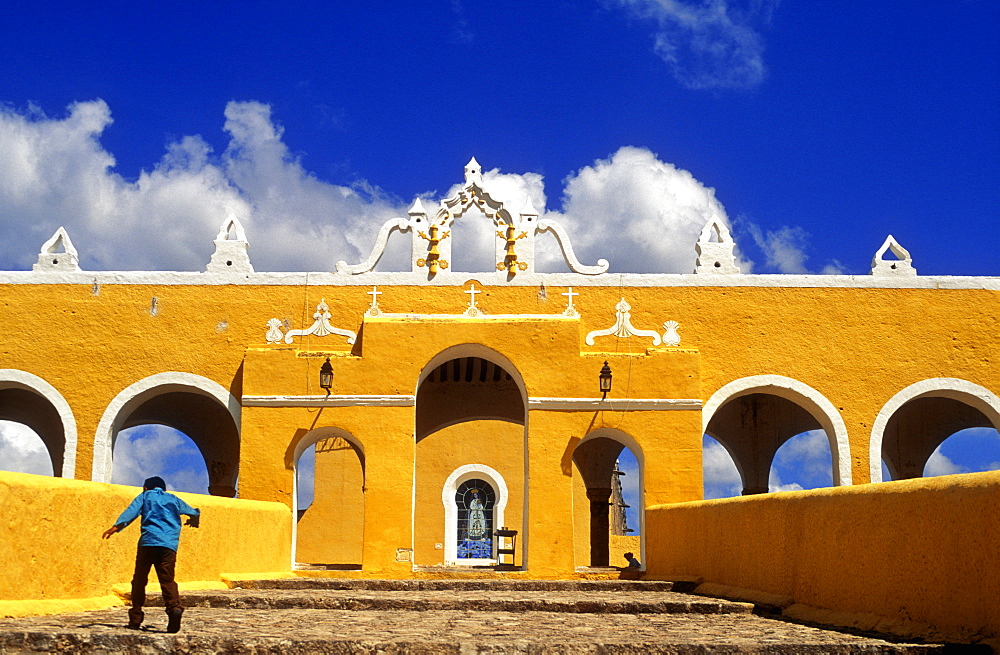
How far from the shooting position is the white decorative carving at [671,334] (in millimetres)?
13461

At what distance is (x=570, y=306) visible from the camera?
1323 cm

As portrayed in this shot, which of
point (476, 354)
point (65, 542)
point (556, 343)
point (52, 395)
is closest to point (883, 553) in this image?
point (65, 542)

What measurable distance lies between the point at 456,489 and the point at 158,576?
13305 millimetres

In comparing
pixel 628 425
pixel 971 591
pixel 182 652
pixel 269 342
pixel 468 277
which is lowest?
pixel 182 652

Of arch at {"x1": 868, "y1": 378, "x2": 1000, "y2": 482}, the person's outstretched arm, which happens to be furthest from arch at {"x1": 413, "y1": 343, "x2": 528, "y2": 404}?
the person's outstretched arm

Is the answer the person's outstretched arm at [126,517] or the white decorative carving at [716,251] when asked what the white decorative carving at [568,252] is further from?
the person's outstretched arm at [126,517]

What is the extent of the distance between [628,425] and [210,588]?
556cm

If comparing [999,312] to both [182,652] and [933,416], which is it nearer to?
[933,416]

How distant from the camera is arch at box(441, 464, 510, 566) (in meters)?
18.7

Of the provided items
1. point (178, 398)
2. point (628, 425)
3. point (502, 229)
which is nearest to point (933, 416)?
point (628, 425)

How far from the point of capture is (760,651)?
5.14m

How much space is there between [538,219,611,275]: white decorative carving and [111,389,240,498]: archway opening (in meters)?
5.93

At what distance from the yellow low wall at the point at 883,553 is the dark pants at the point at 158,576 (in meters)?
3.82

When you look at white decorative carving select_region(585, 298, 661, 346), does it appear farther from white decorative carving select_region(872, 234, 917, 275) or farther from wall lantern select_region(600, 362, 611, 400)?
white decorative carving select_region(872, 234, 917, 275)
